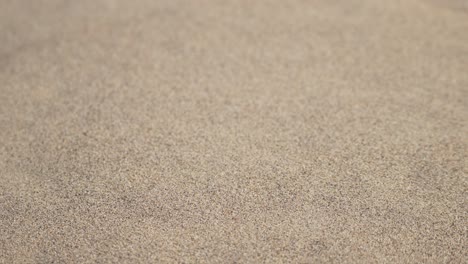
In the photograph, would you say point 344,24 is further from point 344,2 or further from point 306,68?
point 306,68

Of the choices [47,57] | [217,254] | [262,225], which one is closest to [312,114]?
[262,225]

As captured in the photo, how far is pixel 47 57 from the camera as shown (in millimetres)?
1870

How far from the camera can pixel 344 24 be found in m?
1.96

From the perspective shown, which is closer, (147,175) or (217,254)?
(217,254)

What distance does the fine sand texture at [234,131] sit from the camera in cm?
124

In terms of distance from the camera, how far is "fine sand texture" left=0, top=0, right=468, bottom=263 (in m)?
1.24

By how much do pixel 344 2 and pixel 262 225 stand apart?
1.20m

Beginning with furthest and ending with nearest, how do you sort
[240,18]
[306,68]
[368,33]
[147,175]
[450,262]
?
1. [240,18]
2. [368,33]
3. [306,68]
4. [147,175]
5. [450,262]

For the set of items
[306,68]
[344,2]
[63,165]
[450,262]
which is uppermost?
[344,2]

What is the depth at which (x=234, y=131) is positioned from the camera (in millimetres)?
1542

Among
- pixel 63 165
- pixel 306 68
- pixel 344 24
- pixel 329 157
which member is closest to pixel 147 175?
pixel 63 165

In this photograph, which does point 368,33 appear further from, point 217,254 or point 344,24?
point 217,254

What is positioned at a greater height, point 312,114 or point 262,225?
point 312,114

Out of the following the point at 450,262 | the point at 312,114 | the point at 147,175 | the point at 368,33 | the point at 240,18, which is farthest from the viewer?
the point at 240,18
